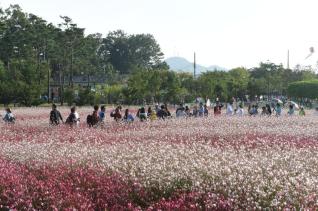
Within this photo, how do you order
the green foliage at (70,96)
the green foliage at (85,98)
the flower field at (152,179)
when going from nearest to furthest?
1. the flower field at (152,179)
2. the green foliage at (85,98)
3. the green foliage at (70,96)

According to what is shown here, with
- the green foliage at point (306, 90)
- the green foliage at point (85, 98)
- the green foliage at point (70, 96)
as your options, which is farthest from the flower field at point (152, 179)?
the green foliage at point (306, 90)

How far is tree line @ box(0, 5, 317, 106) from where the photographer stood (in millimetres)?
57344

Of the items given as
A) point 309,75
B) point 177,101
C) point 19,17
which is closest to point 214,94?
point 177,101

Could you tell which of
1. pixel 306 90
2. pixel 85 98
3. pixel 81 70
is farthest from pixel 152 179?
pixel 81 70

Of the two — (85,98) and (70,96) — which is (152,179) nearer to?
(85,98)

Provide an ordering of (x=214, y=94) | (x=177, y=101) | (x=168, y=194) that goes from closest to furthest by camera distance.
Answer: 1. (x=168, y=194)
2. (x=177, y=101)
3. (x=214, y=94)

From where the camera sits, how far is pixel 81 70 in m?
108

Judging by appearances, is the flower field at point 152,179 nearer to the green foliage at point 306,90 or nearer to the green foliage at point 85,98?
the green foliage at point 85,98

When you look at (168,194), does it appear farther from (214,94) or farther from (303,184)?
(214,94)

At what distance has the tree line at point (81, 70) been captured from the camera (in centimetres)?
5734

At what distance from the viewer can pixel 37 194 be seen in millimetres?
8344

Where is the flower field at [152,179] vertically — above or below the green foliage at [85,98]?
below

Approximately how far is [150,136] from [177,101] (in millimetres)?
49184

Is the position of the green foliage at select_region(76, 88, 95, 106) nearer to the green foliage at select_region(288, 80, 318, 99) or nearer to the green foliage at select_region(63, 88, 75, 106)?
the green foliage at select_region(63, 88, 75, 106)
